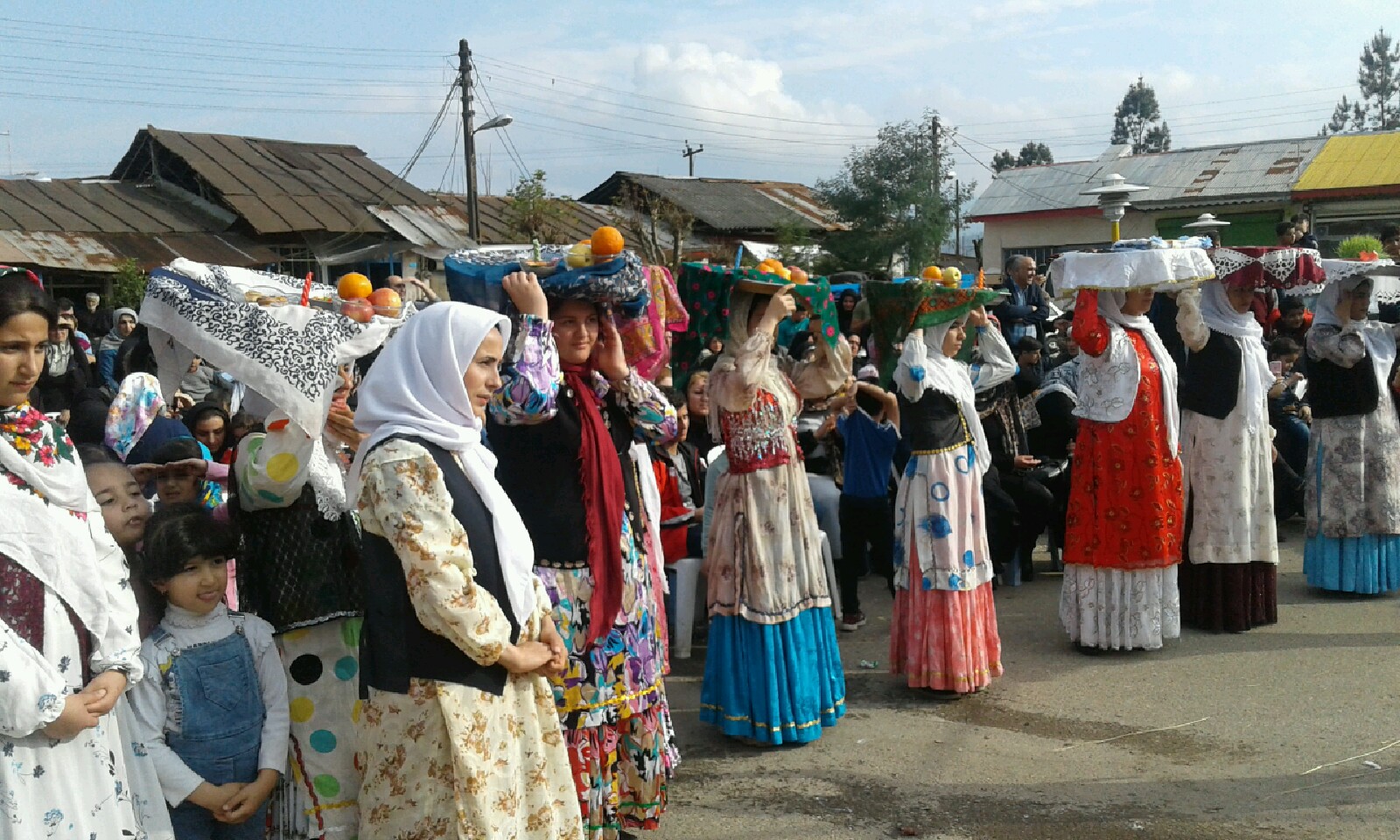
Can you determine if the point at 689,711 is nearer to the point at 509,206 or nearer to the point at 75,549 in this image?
the point at 75,549

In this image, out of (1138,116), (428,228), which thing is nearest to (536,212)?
(428,228)

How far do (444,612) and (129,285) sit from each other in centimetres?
1497

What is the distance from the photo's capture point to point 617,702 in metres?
4.01

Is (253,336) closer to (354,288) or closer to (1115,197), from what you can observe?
(354,288)

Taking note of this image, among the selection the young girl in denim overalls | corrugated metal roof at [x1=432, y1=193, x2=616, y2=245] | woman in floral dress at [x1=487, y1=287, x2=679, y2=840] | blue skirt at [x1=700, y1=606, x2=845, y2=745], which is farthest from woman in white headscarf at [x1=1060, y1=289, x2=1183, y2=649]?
corrugated metal roof at [x1=432, y1=193, x2=616, y2=245]

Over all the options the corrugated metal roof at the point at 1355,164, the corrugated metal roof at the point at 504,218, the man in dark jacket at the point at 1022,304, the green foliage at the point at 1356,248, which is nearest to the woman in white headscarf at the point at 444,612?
the green foliage at the point at 1356,248

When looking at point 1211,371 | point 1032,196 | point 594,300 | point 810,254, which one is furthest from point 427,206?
point 594,300

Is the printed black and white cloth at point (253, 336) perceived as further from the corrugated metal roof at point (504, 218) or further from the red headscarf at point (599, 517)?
the corrugated metal roof at point (504, 218)

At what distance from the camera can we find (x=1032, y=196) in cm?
3209

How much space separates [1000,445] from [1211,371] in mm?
1832

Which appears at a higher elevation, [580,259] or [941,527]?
[580,259]

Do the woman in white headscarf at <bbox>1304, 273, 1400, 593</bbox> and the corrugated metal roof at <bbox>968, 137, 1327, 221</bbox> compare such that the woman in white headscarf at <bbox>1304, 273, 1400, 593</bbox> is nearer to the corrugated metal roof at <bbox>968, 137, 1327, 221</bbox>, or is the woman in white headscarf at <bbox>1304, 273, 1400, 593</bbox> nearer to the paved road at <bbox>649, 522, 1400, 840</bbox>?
the paved road at <bbox>649, 522, 1400, 840</bbox>

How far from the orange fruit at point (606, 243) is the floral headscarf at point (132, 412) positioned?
277 centimetres

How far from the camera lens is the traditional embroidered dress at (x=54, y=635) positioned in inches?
A: 109
